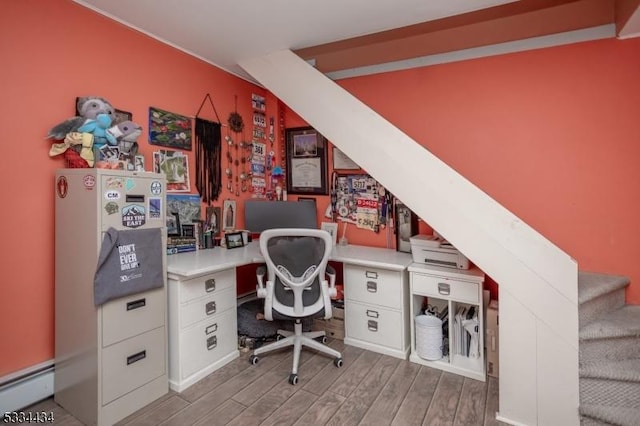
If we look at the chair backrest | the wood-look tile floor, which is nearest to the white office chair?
the chair backrest

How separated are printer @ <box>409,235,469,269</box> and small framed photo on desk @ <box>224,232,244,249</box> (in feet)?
4.98

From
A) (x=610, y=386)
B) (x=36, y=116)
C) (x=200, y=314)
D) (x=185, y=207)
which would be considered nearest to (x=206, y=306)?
(x=200, y=314)

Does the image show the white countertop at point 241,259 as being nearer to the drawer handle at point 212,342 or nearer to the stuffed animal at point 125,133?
the drawer handle at point 212,342

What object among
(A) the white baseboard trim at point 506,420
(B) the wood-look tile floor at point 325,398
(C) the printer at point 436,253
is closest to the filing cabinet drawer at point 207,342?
(B) the wood-look tile floor at point 325,398

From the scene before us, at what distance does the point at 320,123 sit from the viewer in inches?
99.0

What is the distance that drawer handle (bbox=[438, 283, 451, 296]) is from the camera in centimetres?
241

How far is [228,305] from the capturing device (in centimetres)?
251

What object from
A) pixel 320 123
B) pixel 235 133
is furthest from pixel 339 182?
pixel 235 133

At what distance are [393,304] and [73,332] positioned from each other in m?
2.12

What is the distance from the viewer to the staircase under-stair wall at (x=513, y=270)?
67.9 inches

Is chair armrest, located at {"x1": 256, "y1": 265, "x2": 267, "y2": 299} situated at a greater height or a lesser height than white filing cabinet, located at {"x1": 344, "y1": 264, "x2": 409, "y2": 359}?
greater

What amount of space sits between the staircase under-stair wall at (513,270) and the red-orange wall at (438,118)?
2.99 feet

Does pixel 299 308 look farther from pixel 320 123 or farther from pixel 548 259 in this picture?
pixel 548 259

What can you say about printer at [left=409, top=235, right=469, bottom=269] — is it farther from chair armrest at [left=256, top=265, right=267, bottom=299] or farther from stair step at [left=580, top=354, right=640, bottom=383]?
chair armrest at [left=256, top=265, right=267, bottom=299]
